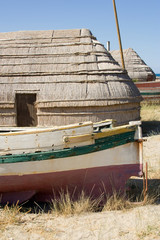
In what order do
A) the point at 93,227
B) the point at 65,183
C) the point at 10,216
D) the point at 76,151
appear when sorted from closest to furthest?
the point at 93,227 < the point at 10,216 < the point at 76,151 < the point at 65,183

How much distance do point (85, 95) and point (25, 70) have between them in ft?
7.46

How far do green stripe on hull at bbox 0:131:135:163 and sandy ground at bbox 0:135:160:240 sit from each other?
1017 mm

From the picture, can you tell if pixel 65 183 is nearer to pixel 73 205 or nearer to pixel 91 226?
pixel 73 205

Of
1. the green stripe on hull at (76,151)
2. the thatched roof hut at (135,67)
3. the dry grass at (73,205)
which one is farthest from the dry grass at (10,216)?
the thatched roof hut at (135,67)

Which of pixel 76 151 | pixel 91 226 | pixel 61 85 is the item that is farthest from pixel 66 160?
pixel 61 85

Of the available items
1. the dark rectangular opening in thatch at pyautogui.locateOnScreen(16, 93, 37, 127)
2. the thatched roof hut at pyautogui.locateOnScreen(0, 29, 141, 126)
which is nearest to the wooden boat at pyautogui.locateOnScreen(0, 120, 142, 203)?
the thatched roof hut at pyautogui.locateOnScreen(0, 29, 141, 126)

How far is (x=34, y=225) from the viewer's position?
4.97 meters

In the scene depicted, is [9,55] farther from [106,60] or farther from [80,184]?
[80,184]

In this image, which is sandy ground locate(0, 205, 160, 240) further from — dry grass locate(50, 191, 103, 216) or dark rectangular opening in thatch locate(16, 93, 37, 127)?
dark rectangular opening in thatch locate(16, 93, 37, 127)

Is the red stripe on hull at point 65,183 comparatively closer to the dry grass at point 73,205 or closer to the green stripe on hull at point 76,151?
the dry grass at point 73,205

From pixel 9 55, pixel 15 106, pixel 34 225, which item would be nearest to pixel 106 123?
pixel 34 225

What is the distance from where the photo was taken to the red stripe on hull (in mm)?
5508

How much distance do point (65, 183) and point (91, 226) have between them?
1.06 m

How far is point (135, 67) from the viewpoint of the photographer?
25.4 meters
